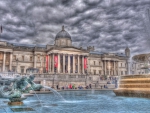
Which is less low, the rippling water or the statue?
the statue

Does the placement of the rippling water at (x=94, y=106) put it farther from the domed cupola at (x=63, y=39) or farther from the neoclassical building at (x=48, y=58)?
the domed cupola at (x=63, y=39)

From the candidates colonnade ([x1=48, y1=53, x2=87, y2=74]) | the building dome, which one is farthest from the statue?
the building dome

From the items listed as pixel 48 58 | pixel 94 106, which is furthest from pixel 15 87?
pixel 48 58

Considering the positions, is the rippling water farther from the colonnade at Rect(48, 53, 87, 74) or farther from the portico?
the colonnade at Rect(48, 53, 87, 74)

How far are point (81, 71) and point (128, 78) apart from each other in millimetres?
52339

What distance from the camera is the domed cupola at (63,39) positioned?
73.2 m

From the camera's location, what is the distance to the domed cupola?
73188 millimetres

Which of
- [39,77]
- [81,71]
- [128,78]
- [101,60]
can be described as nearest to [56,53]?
[81,71]

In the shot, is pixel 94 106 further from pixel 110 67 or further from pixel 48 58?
pixel 110 67

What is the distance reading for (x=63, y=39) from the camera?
73375 mm

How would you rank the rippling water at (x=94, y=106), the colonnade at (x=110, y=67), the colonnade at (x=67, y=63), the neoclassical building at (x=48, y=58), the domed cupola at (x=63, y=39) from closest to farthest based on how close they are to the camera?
the rippling water at (x=94, y=106) < the neoclassical building at (x=48, y=58) < the colonnade at (x=67, y=63) < the domed cupola at (x=63, y=39) < the colonnade at (x=110, y=67)

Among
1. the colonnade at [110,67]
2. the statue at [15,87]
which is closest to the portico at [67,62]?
the colonnade at [110,67]

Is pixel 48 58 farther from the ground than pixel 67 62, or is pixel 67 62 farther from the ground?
pixel 48 58

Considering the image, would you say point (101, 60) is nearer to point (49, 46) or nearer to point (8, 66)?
point (49, 46)
